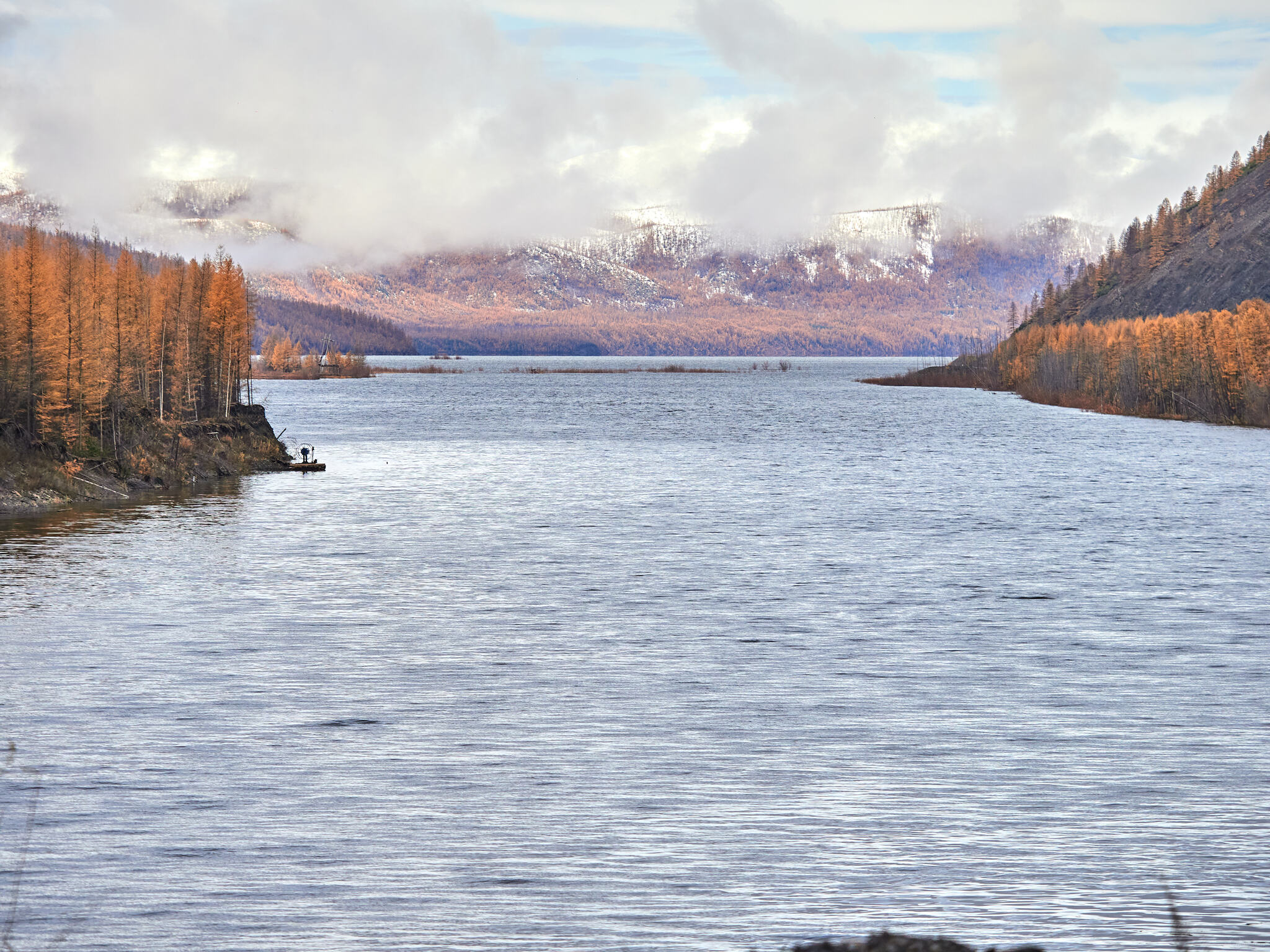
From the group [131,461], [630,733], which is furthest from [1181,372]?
[630,733]

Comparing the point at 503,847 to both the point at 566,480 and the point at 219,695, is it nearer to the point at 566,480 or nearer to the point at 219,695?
the point at 219,695

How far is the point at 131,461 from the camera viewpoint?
55969 millimetres

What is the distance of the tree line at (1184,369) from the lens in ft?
413

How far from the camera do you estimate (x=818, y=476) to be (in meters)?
65.2

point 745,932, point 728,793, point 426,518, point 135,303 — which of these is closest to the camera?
point 745,932

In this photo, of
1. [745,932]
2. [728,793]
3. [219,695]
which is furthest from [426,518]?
[745,932]

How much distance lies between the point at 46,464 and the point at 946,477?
40961 millimetres

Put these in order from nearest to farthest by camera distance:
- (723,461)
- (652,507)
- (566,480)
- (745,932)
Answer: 1. (745,932)
2. (652,507)
3. (566,480)
4. (723,461)

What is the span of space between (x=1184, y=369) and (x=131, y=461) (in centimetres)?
11894

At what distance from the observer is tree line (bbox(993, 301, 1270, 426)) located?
4961 inches

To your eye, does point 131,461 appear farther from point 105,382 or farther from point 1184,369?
point 1184,369

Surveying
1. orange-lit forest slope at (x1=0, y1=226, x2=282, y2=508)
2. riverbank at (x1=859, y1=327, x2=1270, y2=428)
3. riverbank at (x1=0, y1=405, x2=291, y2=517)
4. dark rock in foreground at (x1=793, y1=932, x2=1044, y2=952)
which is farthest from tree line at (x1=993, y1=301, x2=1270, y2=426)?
dark rock in foreground at (x1=793, y1=932, x2=1044, y2=952)

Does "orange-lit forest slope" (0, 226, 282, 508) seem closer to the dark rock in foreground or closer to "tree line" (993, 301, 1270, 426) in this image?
the dark rock in foreground

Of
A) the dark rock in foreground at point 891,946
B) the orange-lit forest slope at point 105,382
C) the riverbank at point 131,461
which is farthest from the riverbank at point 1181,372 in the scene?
the dark rock in foreground at point 891,946
